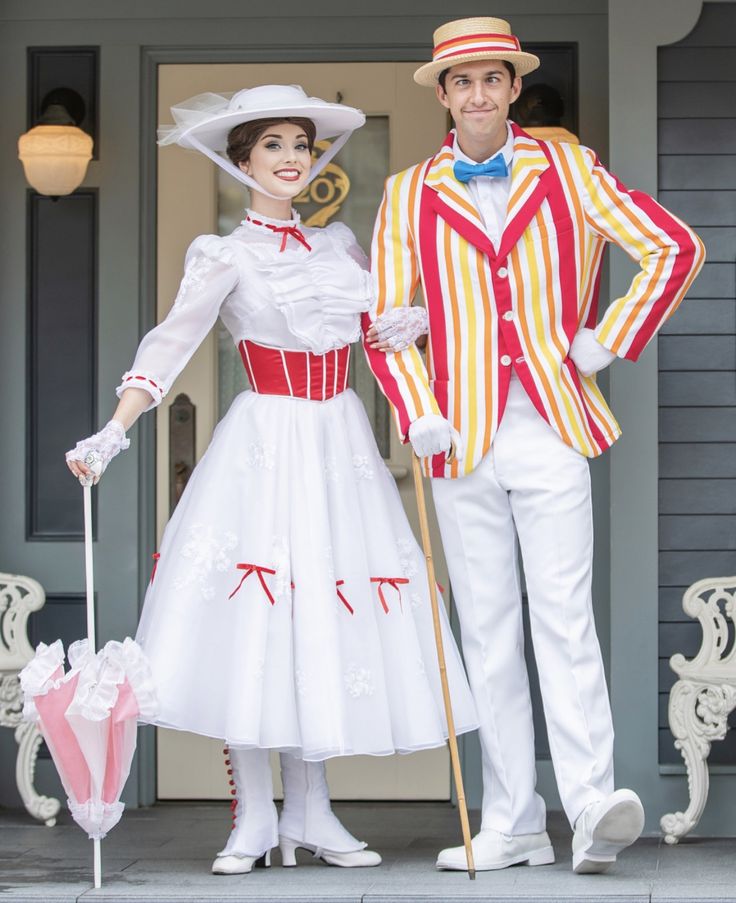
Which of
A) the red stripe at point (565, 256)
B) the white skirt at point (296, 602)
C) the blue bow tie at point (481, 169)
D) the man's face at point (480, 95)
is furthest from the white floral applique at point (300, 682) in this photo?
the man's face at point (480, 95)

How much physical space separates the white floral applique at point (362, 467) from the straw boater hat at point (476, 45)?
3.30 feet

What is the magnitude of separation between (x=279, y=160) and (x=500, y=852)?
1.86 metres

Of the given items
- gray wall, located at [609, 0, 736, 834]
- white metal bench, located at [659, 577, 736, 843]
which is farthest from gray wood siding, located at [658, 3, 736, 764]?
white metal bench, located at [659, 577, 736, 843]

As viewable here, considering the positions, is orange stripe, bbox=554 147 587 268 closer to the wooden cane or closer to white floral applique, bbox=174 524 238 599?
the wooden cane

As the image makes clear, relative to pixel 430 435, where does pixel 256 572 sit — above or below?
below

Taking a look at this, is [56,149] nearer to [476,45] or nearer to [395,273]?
[395,273]

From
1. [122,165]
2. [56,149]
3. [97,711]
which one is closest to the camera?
[97,711]

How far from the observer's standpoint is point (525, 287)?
4043 mm

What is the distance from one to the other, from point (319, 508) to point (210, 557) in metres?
0.30

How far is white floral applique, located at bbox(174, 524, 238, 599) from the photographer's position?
3.96 m

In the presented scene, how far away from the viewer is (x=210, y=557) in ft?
13.0

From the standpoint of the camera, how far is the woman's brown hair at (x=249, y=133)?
163 inches

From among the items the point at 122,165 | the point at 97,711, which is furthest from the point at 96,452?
the point at 122,165

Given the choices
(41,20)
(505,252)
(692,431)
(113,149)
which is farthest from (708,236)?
(41,20)
